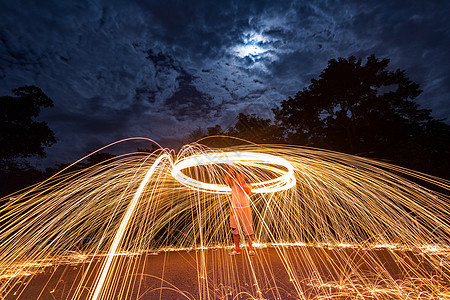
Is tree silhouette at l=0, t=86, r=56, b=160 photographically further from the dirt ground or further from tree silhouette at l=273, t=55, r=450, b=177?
tree silhouette at l=273, t=55, r=450, b=177

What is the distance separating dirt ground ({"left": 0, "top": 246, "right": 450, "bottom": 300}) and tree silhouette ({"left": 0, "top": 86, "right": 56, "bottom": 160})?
13.3 metres

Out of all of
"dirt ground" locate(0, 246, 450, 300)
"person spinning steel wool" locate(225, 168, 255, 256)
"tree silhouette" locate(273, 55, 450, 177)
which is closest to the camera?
"dirt ground" locate(0, 246, 450, 300)

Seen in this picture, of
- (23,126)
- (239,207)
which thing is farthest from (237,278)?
(23,126)

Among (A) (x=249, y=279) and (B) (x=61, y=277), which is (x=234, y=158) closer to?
(A) (x=249, y=279)

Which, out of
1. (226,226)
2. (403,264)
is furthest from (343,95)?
(403,264)

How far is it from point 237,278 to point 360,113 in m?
14.2

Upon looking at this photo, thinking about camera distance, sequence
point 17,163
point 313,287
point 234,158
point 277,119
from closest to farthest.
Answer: point 313,287 → point 234,158 → point 17,163 → point 277,119

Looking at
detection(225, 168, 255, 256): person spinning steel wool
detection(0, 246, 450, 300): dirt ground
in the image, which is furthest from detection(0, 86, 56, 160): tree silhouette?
detection(225, 168, 255, 256): person spinning steel wool

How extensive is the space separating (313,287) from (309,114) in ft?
45.3

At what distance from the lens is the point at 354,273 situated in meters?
4.98

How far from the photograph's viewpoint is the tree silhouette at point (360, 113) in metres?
14.3

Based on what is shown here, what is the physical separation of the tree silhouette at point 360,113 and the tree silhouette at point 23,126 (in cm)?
1611

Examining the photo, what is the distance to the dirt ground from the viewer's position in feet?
13.4

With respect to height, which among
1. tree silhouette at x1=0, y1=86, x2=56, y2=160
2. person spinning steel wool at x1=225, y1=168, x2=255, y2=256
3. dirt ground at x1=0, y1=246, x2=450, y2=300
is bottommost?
dirt ground at x1=0, y1=246, x2=450, y2=300
